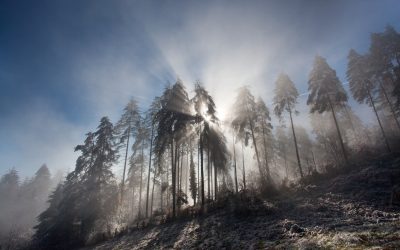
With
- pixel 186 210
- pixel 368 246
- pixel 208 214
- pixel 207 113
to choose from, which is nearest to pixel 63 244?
pixel 186 210

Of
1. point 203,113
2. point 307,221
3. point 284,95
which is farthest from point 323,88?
point 307,221

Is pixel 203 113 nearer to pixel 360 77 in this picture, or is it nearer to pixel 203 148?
pixel 203 148

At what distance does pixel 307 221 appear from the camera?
12914 millimetres

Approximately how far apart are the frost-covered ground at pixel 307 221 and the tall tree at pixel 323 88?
1072 centimetres

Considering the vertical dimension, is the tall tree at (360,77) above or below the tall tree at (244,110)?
above

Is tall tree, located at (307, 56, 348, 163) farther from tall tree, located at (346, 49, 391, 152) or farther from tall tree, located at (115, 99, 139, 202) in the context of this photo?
tall tree, located at (115, 99, 139, 202)

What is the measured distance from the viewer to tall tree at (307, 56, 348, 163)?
31.2 metres

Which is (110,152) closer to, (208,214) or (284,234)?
(208,214)

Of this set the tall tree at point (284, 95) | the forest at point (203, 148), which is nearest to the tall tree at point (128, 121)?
the forest at point (203, 148)

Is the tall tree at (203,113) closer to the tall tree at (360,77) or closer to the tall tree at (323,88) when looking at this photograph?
the tall tree at (323,88)

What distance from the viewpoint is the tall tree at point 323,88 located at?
31172 millimetres

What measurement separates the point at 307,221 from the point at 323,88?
2306cm

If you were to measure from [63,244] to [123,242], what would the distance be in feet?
32.7

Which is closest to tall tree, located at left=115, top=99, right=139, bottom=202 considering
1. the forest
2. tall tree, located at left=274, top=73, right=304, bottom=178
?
the forest
